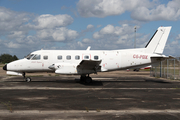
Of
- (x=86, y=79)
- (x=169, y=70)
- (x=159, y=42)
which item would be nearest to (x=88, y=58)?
(x=86, y=79)

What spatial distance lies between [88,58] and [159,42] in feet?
26.3

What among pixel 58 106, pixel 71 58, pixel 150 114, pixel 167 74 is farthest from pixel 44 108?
pixel 167 74

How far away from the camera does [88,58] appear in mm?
18031

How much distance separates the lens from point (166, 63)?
83.1 feet

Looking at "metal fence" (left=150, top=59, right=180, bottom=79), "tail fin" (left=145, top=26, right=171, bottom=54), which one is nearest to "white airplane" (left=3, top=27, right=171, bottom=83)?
"tail fin" (left=145, top=26, right=171, bottom=54)

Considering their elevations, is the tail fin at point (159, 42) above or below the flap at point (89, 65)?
above

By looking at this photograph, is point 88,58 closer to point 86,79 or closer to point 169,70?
point 86,79

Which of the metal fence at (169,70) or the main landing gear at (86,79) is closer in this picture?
the main landing gear at (86,79)

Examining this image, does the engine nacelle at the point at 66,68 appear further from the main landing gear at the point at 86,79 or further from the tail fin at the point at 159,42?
the tail fin at the point at 159,42

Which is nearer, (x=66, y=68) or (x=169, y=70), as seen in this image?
(x=66, y=68)

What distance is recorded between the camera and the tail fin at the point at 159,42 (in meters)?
19.2

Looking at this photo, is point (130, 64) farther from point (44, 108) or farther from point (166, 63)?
point (44, 108)

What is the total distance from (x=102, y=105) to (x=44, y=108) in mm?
2769

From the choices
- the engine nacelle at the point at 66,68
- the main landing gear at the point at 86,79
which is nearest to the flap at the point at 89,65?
the engine nacelle at the point at 66,68
